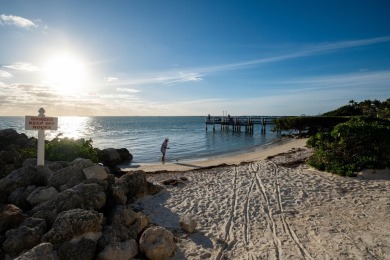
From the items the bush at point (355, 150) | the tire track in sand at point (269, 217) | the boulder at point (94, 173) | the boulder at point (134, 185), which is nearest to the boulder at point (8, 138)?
the boulder at point (134, 185)

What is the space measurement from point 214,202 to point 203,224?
4.67ft

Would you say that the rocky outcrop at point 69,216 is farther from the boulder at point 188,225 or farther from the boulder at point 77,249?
the boulder at point 188,225

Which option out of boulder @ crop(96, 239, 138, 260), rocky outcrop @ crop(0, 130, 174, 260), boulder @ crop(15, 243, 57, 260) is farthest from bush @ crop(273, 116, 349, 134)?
boulder @ crop(15, 243, 57, 260)

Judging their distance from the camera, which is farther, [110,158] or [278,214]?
[110,158]

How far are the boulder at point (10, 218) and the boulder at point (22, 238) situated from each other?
346 millimetres

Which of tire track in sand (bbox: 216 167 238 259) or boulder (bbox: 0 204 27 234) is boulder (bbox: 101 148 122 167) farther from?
boulder (bbox: 0 204 27 234)

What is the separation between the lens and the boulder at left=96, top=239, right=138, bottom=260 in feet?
15.9

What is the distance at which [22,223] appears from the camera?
213 inches

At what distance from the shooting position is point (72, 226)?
4.93 metres

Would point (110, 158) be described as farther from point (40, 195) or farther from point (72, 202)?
point (72, 202)

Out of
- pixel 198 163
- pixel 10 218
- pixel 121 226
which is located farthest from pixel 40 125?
pixel 198 163

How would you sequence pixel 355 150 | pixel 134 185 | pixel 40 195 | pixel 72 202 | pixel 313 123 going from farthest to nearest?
pixel 313 123 → pixel 355 150 → pixel 134 185 → pixel 40 195 → pixel 72 202

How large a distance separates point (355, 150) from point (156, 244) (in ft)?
30.5

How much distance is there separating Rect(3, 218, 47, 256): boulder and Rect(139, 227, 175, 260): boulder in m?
1.77
